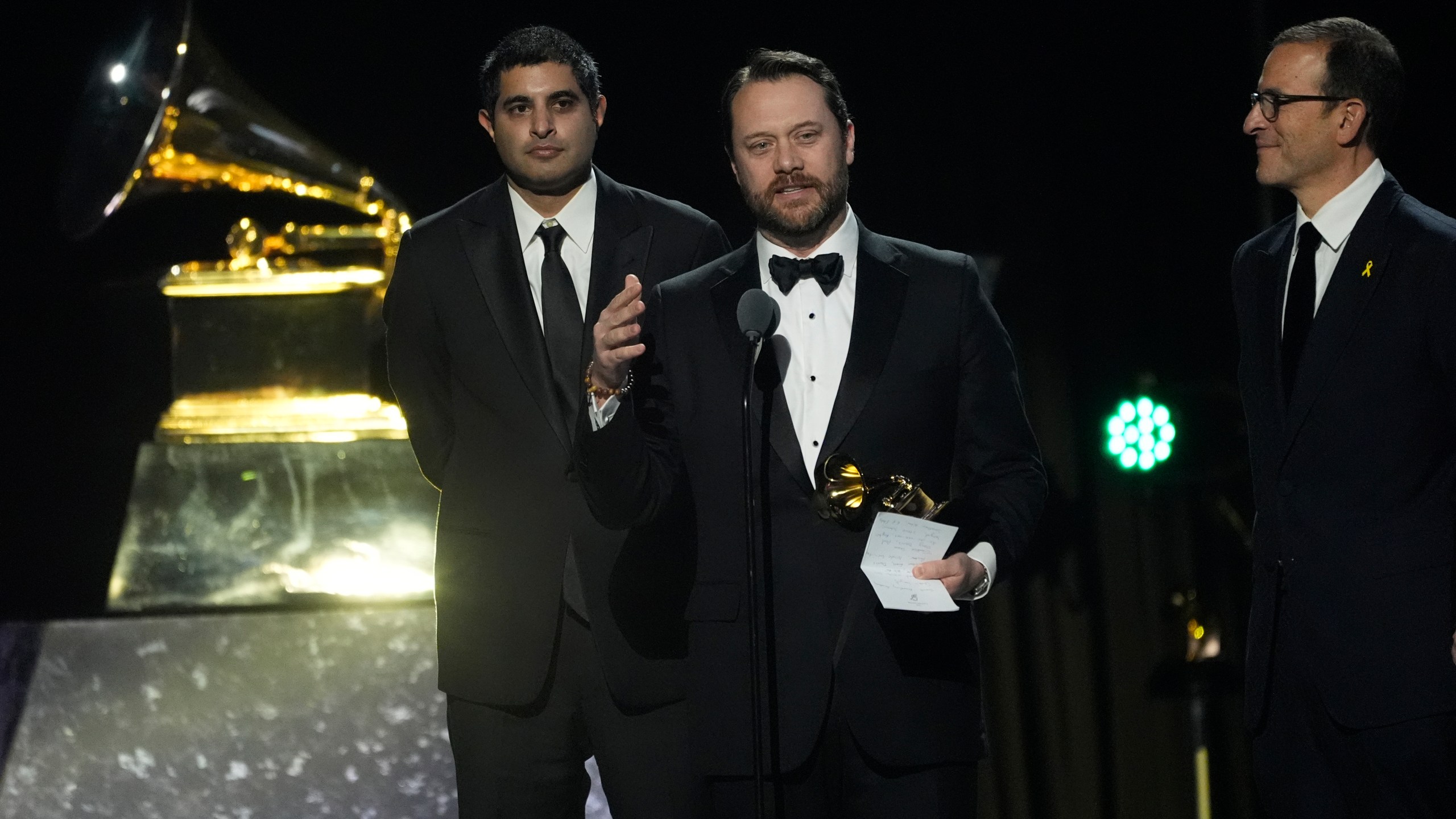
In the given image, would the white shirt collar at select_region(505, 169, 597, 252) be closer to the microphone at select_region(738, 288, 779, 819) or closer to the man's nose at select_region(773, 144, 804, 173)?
the man's nose at select_region(773, 144, 804, 173)

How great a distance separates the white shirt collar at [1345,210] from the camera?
217cm

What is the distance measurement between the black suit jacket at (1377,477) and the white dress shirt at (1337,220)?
22 mm

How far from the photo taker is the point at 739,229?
3572 mm

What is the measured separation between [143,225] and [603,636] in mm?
2269

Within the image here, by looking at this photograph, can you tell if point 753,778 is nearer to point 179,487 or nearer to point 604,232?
point 604,232

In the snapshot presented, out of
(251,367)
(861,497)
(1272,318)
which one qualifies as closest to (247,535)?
(251,367)

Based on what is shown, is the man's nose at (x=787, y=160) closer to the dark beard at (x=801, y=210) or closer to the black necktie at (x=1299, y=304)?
the dark beard at (x=801, y=210)

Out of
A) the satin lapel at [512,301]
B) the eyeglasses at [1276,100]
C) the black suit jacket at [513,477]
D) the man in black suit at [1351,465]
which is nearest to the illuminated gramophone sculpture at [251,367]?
the black suit jacket at [513,477]

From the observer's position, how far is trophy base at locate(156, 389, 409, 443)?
128 inches

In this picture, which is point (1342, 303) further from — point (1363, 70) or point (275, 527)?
point (275, 527)

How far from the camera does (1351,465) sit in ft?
6.84

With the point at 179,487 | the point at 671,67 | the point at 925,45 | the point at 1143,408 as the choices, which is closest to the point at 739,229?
the point at 671,67

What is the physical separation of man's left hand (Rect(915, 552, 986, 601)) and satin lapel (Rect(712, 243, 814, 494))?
0.24 metres

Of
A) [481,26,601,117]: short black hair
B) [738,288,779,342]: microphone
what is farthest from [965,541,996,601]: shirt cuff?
[481,26,601,117]: short black hair
